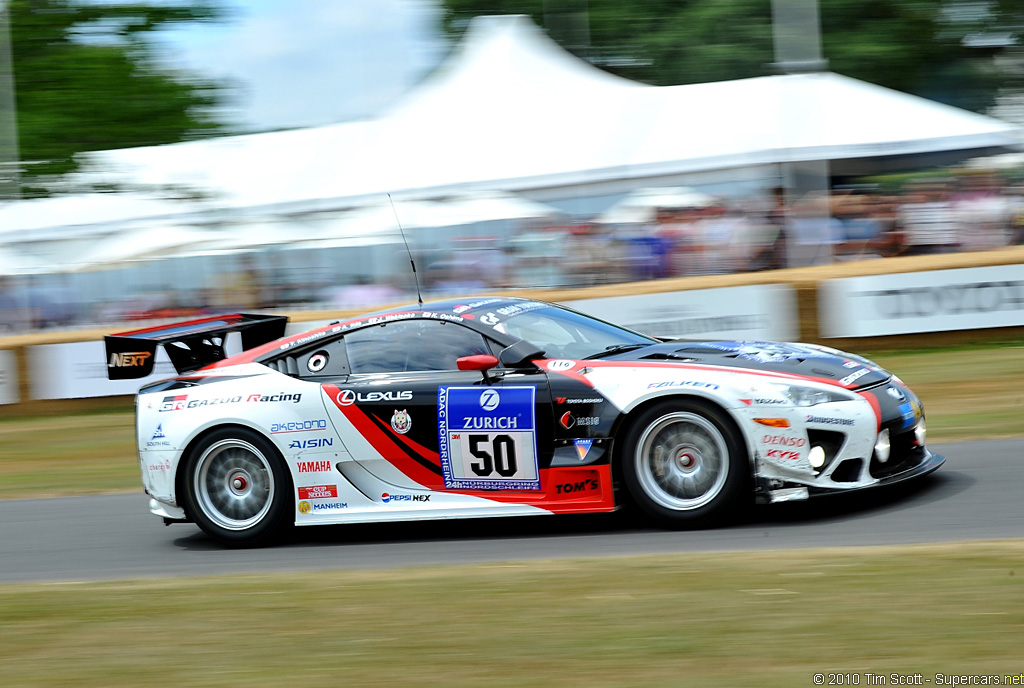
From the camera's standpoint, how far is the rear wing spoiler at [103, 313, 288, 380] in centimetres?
731

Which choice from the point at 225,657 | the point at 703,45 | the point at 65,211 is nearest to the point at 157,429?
the point at 225,657

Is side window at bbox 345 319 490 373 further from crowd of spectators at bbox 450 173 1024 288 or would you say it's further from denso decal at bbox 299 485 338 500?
crowd of spectators at bbox 450 173 1024 288

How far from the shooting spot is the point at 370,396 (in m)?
6.72

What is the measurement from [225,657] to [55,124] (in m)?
21.3

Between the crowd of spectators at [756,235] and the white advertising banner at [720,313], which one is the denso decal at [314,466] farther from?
the crowd of spectators at [756,235]

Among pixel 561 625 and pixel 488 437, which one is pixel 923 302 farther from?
pixel 561 625

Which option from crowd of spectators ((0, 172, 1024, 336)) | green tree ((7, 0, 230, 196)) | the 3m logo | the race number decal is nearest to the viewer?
the race number decal

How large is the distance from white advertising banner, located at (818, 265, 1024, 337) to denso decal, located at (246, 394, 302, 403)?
7634 mm

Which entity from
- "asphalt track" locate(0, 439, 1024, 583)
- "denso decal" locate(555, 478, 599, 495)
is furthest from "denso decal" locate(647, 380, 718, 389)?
"asphalt track" locate(0, 439, 1024, 583)

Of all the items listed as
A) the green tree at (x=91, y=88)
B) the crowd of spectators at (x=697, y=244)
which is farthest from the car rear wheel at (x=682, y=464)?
the green tree at (x=91, y=88)

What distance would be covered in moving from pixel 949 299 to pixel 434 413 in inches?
320

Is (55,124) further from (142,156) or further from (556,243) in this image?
(556,243)

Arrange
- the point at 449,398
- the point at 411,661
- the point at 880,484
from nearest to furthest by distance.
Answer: the point at 411,661, the point at 880,484, the point at 449,398

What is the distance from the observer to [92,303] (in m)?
15.9
